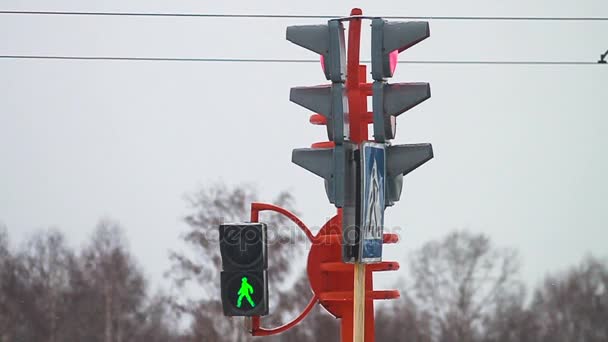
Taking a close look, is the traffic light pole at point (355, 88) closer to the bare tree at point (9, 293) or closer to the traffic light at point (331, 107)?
the traffic light at point (331, 107)

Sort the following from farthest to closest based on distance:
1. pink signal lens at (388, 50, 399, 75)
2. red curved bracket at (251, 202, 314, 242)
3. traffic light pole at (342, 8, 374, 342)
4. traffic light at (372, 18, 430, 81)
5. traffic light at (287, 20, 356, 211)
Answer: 1. red curved bracket at (251, 202, 314, 242)
2. traffic light pole at (342, 8, 374, 342)
3. pink signal lens at (388, 50, 399, 75)
4. traffic light at (372, 18, 430, 81)
5. traffic light at (287, 20, 356, 211)

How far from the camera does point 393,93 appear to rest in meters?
11.4

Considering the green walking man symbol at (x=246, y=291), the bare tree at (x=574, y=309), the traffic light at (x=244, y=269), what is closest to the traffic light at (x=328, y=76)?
the traffic light at (x=244, y=269)

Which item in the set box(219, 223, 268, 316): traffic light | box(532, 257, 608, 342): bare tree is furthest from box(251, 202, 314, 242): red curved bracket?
box(532, 257, 608, 342): bare tree

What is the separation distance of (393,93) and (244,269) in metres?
1.99

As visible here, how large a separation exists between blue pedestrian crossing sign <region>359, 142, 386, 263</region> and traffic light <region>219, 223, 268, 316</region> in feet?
4.43

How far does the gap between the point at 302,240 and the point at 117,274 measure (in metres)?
3.68

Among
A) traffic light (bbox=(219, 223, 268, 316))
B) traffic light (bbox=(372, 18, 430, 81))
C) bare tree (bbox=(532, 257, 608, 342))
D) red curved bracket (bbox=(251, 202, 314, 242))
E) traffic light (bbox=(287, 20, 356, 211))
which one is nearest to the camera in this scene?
traffic light (bbox=(287, 20, 356, 211))

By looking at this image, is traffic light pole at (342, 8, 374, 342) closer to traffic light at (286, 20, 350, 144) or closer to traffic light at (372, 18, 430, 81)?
traffic light at (286, 20, 350, 144)

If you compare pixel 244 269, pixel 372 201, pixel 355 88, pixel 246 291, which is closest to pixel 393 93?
pixel 355 88

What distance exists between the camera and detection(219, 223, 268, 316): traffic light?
12.2m

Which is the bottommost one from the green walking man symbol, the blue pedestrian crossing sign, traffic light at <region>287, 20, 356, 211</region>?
the green walking man symbol

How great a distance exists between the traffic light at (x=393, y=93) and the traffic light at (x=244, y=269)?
1.31 metres

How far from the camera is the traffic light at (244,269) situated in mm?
12219
